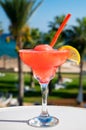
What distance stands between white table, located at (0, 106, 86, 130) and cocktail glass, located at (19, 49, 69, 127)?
0.04 m

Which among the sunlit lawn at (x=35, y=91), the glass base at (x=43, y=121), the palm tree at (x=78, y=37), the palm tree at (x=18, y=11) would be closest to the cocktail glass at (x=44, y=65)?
the glass base at (x=43, y=121)

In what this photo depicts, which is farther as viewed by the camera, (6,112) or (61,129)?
(6,112)

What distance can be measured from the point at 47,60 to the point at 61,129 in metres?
0.28

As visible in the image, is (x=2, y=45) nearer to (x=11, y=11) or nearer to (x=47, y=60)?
(x=11, y=11)

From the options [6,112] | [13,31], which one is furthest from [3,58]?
[6,112]

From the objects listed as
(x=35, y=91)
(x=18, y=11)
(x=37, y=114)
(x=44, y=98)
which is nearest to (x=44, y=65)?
(x=44, y=98)

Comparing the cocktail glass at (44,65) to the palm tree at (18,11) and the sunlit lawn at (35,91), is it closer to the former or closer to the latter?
the palm tree at (18,11)

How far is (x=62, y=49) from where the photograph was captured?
1.45 m

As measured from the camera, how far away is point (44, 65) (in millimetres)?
1397

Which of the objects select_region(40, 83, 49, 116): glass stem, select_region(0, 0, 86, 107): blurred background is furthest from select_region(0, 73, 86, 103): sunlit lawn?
select_region(40, 83, 49, 116): glass stem

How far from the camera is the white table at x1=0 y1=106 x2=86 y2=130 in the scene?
1312mm

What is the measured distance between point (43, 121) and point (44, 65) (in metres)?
0.23

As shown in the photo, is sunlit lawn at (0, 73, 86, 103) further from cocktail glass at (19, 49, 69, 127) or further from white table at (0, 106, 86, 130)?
cocktail glass at (19, 49, 69, 127)

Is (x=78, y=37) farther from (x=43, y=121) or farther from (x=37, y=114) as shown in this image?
(x=43, y=121)
